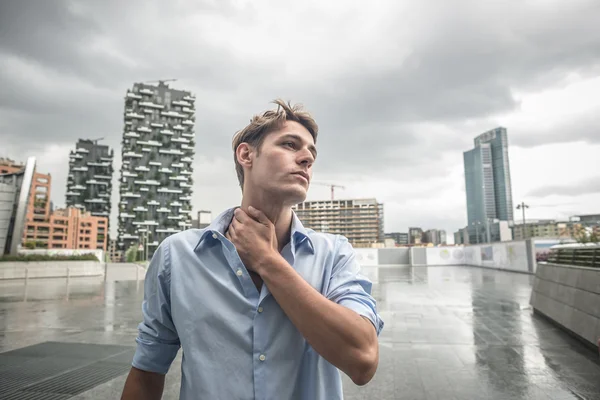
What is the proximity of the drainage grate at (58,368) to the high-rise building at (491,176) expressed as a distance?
15699cm

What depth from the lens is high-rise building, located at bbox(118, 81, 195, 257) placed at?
334 ft

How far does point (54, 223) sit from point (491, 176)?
582ft

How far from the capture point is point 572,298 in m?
7.00

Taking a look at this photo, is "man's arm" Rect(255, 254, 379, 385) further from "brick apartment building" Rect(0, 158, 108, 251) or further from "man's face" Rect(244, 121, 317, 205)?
"brick apartment building" Rect(0, 158, 108, 251)

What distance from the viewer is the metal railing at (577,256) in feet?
21.6

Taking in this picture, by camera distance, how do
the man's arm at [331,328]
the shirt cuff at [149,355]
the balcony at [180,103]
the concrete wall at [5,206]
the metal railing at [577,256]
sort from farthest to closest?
the balcony at [180,103]
the concrete wall at [5,206]
the metal railing at [577,256]
the shirt cuff at [149,355]
the man's arm at [331,328]

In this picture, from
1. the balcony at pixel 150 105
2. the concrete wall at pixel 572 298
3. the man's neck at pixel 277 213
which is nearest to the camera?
the man's neck at pixel 277 213

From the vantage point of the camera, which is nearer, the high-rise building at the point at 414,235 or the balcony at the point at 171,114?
the balcony at the point at 171,114

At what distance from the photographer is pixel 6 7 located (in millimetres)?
17609

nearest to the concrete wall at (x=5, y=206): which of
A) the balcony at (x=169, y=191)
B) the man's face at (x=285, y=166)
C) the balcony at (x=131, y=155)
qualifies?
the man's face at (x=285, y=166)

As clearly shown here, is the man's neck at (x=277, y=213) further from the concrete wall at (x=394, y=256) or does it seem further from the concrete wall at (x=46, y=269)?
the concrete wall at (x=394, y=256)

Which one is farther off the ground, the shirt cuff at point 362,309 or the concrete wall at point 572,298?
the shirt cuff at point 362,309

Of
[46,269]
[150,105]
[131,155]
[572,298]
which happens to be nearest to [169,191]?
[131,155]

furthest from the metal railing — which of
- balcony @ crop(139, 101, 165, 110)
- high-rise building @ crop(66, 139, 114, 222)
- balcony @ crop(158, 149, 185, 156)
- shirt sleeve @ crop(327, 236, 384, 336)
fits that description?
high-rise building @ crop(66, 139, 114, 222)
